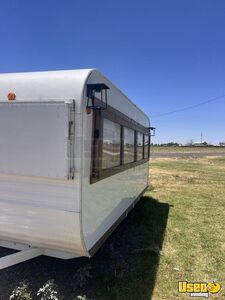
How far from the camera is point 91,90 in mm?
2826

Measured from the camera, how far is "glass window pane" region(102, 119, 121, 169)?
345cm

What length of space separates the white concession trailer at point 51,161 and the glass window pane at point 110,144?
20cm

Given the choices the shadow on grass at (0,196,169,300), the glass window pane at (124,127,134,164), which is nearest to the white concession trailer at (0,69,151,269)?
the shadow on grass at (0,196,169,300)

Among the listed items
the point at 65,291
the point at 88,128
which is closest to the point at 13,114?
the point at 88,128

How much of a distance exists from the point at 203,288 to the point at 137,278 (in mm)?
906

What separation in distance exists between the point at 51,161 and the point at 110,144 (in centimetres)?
120

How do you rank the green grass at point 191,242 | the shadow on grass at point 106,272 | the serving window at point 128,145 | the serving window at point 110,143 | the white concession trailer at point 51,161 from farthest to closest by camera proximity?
the serving window at point 128,145, the green grass at point 191,242, the shadow on grass at point 106,272, the serving window at point 110,143, the white concession trailer at point 51,161

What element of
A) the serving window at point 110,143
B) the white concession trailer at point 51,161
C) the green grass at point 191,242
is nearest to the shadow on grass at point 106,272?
the green grass at point 191,242

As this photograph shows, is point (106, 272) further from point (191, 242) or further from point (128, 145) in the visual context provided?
point (128, 145)

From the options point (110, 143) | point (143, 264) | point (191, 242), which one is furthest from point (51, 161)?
point (191, 242)

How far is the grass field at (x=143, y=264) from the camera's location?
3441 millimetres

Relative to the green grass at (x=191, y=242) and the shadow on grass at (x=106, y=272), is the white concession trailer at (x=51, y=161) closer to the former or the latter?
the shadow on grass at (x=106, y=272)

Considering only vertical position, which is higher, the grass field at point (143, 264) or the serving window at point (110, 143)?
the serving window at point (110, 143)

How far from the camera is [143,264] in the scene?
4164 mm
